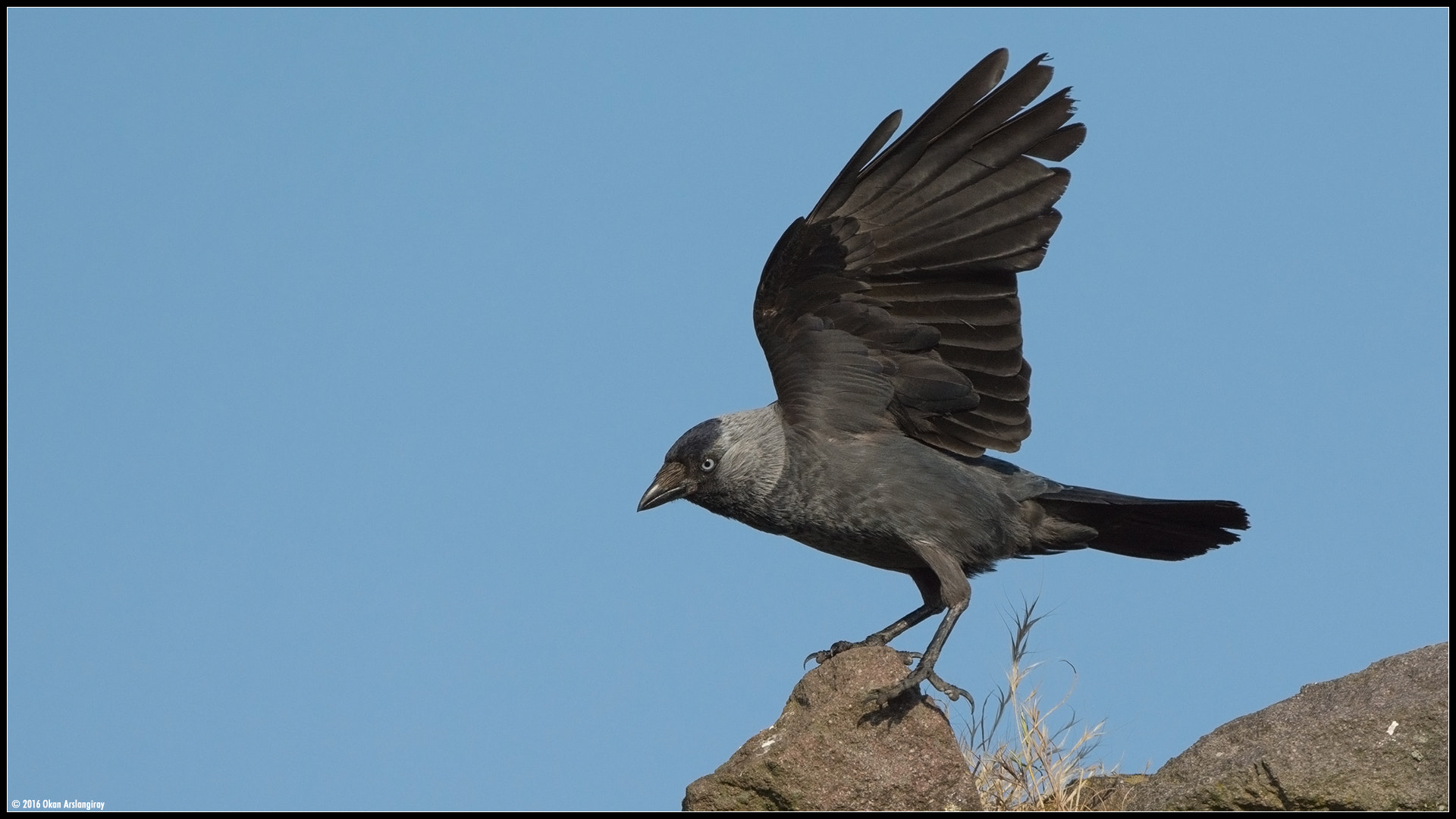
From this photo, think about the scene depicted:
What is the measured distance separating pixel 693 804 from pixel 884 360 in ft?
7.60

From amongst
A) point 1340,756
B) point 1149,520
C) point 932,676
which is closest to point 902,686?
point 932,676

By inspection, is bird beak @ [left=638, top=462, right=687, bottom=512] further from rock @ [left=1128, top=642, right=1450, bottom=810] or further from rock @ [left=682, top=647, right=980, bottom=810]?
rock @ [left=1128, top=642, right=1450, bottom=810]

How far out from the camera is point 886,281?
6.51 m

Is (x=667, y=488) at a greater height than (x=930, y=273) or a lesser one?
lesser

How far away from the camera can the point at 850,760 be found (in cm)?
538

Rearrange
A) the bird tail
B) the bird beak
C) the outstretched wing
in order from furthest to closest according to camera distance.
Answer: the bird beak
the bird tail
the outstretched wing

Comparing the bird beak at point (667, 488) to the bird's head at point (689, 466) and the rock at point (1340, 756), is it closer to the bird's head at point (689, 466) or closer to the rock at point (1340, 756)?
the bird's head at point (689, 466)

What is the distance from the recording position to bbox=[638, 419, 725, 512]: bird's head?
22.3ft

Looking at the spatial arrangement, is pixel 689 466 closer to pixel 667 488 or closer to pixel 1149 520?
pixel 667 488

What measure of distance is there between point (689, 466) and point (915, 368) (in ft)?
3.98

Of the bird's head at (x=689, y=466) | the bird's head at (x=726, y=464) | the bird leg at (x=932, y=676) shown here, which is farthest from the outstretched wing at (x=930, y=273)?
the bird leg at (x=932, y=676)

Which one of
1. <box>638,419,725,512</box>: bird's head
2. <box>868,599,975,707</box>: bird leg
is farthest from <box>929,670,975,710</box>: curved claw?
<box>638,419,725,512</box>: bird's head

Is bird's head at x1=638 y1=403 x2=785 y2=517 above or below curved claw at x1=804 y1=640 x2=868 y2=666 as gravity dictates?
above

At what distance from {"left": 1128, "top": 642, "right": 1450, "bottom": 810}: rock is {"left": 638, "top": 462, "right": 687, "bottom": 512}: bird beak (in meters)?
2.60
